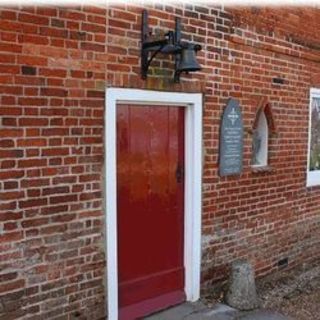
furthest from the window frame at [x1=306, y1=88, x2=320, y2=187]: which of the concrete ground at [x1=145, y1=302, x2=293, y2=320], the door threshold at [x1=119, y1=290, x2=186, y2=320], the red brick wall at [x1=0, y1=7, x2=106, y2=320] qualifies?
the red brick wall at [x1=0, y1=7, x2=106, y2=320]

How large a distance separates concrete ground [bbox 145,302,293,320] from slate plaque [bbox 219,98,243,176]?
1.39 m

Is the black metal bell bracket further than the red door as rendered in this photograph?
No

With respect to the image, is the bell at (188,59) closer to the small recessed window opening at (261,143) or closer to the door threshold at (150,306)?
the small recessed window opening at (261,143)

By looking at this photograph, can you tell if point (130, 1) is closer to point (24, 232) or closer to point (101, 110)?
point (101, 110)

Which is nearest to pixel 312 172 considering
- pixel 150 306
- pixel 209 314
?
pixel 209 314

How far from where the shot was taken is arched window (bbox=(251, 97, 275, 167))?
654cm

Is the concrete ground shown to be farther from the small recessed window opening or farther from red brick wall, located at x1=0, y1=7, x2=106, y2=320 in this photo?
the small recessed window opening

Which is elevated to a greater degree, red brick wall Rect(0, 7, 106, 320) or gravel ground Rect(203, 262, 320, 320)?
red brick wall Rect(0, 7, 106, 320)

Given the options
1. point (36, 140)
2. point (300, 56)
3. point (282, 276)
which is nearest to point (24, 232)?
point (36, 140)

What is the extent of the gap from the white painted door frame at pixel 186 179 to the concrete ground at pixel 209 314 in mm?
199

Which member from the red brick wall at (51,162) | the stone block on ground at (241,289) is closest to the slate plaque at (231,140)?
the stone block on ground at (241,289)

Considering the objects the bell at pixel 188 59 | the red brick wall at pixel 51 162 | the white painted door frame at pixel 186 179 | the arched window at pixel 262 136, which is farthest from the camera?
the arched window at pixel 262 136

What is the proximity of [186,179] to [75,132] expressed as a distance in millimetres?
1562

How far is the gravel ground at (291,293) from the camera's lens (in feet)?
19.1
